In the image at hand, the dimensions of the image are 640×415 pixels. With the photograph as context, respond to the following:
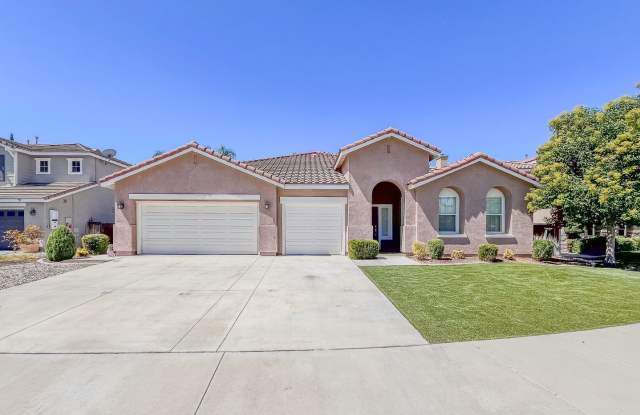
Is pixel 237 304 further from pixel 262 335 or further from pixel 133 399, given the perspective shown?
pixel 133 399

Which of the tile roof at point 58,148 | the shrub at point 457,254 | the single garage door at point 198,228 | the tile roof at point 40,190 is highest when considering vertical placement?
the tile roof at point 58,148

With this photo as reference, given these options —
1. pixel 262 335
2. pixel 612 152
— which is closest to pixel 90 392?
pixel 262 335

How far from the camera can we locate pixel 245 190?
13586 millimetres

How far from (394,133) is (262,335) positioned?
11582 mm

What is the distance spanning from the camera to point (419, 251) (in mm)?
12562

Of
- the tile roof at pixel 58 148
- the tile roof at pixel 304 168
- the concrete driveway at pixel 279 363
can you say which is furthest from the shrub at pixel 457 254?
the tile roof at pixel 58 148

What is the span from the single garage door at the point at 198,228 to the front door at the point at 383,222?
690cm

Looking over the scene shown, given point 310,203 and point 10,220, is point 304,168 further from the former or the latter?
point 10,220

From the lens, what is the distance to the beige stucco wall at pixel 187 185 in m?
13.5

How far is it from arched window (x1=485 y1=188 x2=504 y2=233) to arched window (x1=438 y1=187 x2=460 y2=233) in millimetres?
1573

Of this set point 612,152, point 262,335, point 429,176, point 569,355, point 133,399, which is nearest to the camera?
point 133,399

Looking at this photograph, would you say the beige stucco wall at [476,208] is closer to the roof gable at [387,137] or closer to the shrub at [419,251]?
the shrub at [419,251]

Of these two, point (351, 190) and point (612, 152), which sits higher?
point (612, 152)

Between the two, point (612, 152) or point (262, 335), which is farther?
point (612, 152)
